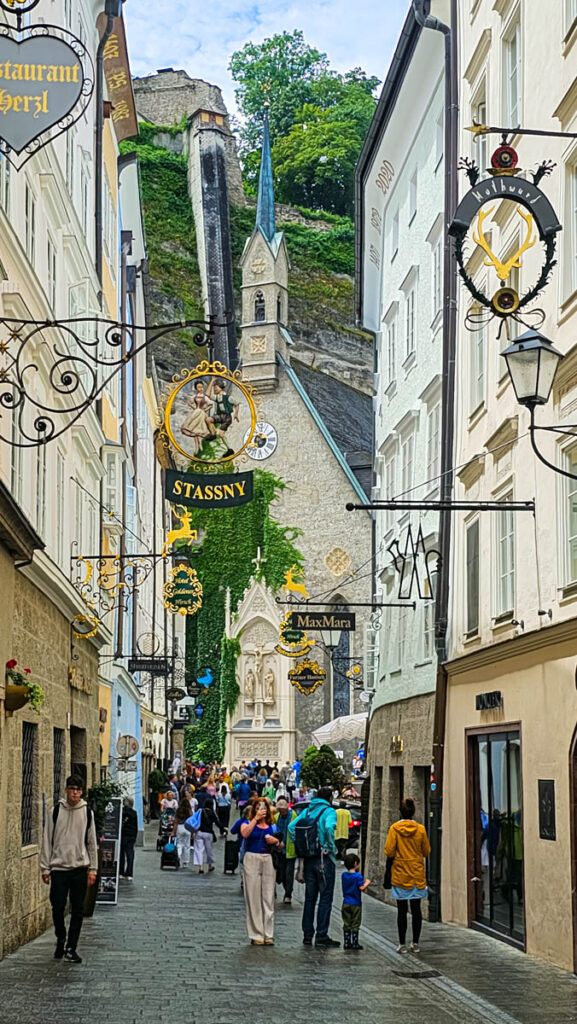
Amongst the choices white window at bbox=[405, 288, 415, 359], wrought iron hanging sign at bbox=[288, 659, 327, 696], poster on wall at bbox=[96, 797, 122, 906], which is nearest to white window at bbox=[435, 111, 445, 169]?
white window at bbox=[405, 288, 415, 359]

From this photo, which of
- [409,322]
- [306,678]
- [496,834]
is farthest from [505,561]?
[306,678]

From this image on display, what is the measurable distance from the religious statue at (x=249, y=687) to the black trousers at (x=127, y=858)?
118 feet

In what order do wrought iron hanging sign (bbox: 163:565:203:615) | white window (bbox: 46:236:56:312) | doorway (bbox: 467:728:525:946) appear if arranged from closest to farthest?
doorway (bbox: 467:728:525:946) → white window (bbox: 46:236:56:312) → wrought iron hanging sign (bbox: 163:565:203:615)

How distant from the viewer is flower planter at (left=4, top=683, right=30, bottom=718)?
12.7 metres

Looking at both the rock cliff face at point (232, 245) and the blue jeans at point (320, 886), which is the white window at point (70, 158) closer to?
the blue jeans at point (320, 886)

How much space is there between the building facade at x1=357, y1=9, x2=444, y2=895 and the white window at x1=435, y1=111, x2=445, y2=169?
3cm

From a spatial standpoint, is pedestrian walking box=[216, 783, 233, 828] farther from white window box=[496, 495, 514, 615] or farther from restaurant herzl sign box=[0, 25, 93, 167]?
restaurant herzl sign box=[0, 25, 93, 167]

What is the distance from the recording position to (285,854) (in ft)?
69.3

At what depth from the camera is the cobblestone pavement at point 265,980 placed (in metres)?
9.98

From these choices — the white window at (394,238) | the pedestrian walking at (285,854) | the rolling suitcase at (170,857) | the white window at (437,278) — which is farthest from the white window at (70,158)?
the rolling suitcase at (170,857)

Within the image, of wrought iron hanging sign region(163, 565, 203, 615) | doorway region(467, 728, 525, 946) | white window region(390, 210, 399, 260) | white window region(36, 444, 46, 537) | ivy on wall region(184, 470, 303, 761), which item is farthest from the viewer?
ivy on wall region(184, 470, 303, 761)

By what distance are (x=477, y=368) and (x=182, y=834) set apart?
13670 millimetres

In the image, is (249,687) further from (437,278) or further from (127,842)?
(437,278)

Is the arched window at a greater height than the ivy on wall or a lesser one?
greater
